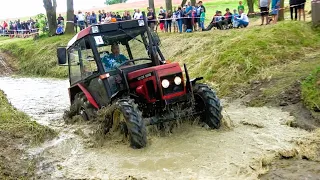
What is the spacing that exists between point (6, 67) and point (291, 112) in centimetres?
2091

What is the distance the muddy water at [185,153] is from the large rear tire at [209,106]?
0.62ft

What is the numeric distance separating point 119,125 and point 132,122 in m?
0.65

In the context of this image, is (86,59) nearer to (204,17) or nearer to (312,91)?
(312,91)

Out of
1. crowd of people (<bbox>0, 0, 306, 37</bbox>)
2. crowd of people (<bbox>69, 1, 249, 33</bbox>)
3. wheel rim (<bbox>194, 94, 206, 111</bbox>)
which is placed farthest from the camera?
crowd of people (<bbox>69, 1, 249, 33</bbox>)

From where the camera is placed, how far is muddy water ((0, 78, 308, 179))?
6527 mm

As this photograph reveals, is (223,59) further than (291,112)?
Yes

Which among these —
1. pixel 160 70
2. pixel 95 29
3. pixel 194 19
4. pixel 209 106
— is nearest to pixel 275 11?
pixel 194 19

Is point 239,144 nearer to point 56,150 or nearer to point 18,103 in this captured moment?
point 56,150

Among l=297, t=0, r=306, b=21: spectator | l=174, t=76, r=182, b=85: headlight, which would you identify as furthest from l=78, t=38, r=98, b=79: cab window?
l=297, t=0, r=306, b=21: spectator

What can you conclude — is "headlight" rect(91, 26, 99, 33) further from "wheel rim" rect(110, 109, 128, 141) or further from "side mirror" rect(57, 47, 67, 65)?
"wheel rim" rect(110, 109, 128, 141)

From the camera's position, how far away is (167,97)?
302 inches

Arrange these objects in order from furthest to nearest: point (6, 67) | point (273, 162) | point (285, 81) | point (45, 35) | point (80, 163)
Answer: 1. point (45, 35)
2. point (6, 67)
3. point (285, 81)
4. point (80, 163)
5. point (273, 162)

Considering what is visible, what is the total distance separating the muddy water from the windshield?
5.46 ft

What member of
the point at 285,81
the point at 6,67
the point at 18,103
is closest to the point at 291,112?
the point at 285,81
